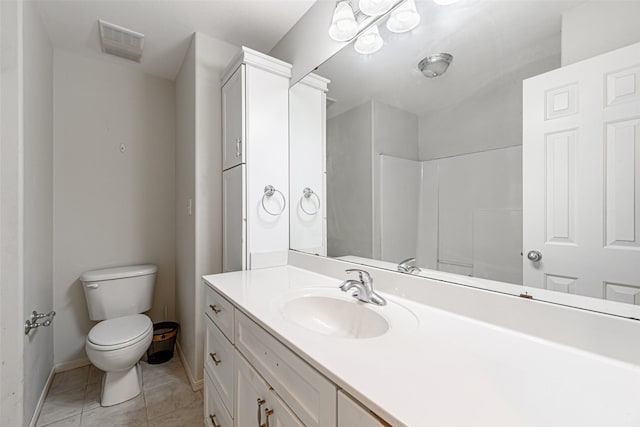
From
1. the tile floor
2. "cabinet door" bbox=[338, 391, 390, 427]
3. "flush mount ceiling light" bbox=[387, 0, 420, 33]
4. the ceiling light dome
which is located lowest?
the tile floor

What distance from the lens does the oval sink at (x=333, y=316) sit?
981 millimetres

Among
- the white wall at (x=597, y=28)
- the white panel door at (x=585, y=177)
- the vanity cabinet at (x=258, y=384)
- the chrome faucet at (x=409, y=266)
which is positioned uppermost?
the white wall at (x=597, y=28)

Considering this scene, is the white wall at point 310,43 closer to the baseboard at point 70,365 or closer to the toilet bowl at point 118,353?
the toilet bowl at point 118,353

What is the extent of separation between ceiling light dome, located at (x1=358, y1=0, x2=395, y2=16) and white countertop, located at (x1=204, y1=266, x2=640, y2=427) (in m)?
1.24

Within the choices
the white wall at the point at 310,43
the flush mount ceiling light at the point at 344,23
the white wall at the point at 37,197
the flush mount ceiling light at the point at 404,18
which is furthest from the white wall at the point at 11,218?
the flush mount ceiling light at the point at 404,18

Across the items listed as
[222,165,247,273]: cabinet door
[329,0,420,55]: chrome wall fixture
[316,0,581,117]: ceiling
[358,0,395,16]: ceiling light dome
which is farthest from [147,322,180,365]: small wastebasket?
[358,0,395,16]: ceiling light dome

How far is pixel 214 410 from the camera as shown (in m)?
1.32

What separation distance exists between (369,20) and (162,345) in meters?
2.56

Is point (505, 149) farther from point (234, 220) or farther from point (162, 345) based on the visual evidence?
point (162, 345)

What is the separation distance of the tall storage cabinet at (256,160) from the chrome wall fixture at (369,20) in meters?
0.52

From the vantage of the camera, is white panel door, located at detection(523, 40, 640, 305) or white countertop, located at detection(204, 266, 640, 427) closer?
white countertop, located at detection(204, 266, 640, 427)

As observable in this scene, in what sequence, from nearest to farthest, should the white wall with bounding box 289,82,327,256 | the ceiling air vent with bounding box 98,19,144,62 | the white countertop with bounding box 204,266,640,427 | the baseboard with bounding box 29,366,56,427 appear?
the white countertop with bounding box 204,266,640,427, the baseboard with bounding box 29,366,56,427, the white wall with bounding box 289,82,327,256, the ceiling air vent with bounding box 98,19,144,62

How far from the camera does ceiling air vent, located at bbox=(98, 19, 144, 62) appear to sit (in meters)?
1.80

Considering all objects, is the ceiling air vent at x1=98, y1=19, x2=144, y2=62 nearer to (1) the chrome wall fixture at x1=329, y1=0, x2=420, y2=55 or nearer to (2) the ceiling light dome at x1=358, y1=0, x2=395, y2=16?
(1) the chrome wall fixture at x1=329, y1=0, x2=420, y2=55
